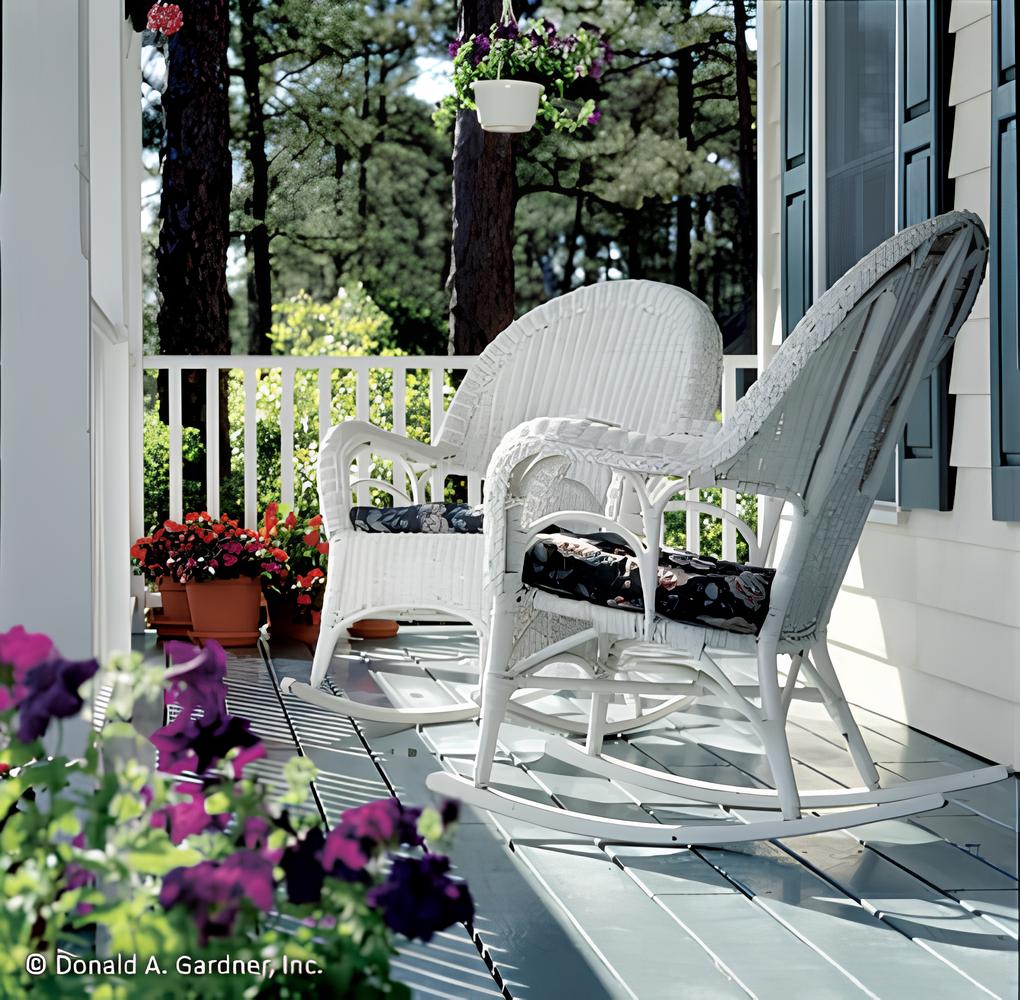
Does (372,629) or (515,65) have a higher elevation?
(515,65)

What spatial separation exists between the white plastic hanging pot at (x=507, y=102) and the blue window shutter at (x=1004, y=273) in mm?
2771

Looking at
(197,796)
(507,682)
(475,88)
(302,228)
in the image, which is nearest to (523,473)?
(507,682)

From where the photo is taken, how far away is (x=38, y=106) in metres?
2.04

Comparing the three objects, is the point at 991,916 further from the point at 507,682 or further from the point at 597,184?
the point at 597,184

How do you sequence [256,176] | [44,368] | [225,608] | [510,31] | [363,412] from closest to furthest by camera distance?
[44,368]
[225,608]
[363,412]
[510,31]
[256,176]

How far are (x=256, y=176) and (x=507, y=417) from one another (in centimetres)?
994

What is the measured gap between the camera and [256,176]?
530 inches

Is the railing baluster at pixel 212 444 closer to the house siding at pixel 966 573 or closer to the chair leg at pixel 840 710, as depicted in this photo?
the house siding at pixel 966 573

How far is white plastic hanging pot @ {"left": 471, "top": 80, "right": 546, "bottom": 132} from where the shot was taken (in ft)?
18.2

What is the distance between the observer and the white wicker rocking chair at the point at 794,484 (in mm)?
2486

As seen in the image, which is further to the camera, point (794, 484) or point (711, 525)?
point (711, 525)

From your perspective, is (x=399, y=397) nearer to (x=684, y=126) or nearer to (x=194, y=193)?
(x=194, y=193)

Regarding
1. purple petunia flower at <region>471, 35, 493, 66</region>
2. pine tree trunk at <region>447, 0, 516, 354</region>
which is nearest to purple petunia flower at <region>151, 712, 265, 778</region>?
purple petunia flower at <region>471, 35, 493, 66</region>

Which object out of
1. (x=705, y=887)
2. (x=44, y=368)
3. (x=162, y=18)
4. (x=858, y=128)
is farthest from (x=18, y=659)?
(x=162, y=18)
